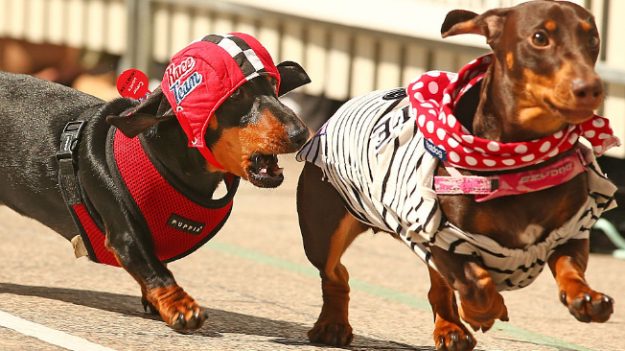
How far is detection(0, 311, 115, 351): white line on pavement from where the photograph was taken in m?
4.45

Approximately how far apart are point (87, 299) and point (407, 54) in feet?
14.4

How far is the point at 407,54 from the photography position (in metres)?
9.35

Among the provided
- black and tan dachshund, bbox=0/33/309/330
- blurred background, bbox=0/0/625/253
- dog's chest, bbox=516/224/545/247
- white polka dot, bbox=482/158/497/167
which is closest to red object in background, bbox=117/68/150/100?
black and tan dachshund, bbox=0/33/309/330

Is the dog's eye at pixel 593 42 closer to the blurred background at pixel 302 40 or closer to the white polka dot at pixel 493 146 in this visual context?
the white polka dot at pixel 493 146

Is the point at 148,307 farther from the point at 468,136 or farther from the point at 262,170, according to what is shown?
the point at 468,136

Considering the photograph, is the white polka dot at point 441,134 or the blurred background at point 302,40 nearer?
the white polka dot at point 441,134

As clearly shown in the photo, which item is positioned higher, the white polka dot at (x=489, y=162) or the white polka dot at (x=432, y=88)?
the white polka dot at (x=432, y=88)

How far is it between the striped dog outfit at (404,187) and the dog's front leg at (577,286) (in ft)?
0.11

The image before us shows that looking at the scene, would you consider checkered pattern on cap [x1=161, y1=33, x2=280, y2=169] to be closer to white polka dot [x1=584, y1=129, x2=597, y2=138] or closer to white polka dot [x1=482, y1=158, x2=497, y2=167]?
white polka dot [x1=482, y1=158, x2=497, y2=167]

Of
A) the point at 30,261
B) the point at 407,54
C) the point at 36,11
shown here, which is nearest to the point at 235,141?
the point at 30,261

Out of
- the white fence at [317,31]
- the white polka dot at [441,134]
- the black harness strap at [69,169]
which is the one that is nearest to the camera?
the white polka dot at [441,134]

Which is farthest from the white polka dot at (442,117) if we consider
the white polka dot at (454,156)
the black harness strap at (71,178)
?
the black harness strap at (71,178)

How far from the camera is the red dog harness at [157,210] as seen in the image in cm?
492

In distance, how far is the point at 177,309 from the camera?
4.68m
